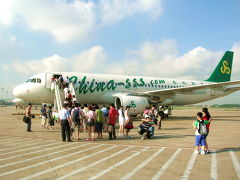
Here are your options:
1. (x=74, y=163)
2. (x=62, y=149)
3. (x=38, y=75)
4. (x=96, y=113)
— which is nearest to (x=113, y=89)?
(x=38, y=75)

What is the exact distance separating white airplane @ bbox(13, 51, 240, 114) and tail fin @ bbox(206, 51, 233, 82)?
7.61 ft

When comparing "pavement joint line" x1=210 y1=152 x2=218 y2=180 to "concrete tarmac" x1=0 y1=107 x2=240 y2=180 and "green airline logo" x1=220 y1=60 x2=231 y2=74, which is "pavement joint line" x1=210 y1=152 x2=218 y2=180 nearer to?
"concrete tarmac" x1=0 y1=107 x2=240 y2=180

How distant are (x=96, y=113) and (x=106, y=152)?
3394mm

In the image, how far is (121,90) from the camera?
22.7m

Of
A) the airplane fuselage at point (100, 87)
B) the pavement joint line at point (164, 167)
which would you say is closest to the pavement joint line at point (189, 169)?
the pavement joint line at point (164, 167)

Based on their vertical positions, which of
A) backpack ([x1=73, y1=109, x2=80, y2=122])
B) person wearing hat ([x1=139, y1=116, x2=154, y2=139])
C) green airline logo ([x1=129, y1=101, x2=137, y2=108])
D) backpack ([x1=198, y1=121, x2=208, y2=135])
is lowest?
person wearing hat ([x1=139, y1=116, x2=154, y2=139])

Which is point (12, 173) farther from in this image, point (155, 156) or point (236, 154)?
point (236, 154)

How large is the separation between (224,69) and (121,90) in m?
15.5

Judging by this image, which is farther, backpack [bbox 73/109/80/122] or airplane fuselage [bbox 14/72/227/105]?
airplane fuselage [bbox 14/72/227/105]

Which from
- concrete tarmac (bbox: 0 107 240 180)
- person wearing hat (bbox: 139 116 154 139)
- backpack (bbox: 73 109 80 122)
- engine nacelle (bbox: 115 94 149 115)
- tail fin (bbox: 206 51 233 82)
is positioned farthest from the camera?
tail fin (bbox: 206 51 233 82)

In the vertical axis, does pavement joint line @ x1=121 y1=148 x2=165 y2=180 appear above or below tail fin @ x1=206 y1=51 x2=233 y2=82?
below

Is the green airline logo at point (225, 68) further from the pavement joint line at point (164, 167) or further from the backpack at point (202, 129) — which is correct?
the pavement joint line at point (164, 167)

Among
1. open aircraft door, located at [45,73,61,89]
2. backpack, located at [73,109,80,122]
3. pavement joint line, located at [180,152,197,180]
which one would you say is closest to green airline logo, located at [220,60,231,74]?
open aircraft door, located at [45,73,61,89]

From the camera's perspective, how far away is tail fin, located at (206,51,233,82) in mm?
29706
